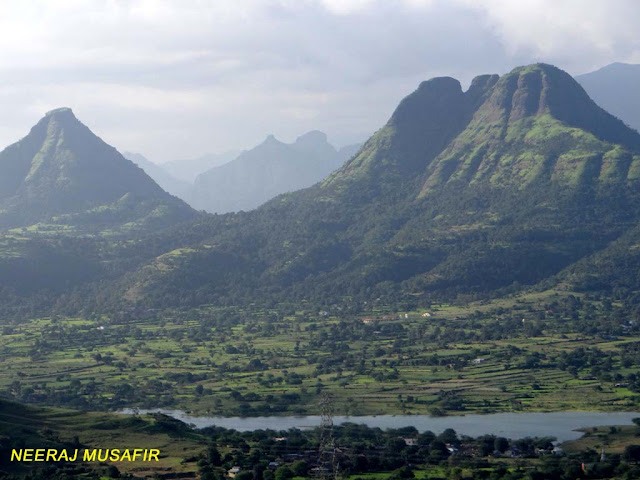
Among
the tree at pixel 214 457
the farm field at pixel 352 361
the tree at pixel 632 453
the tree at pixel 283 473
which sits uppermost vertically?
the farm field at pixel 352 361

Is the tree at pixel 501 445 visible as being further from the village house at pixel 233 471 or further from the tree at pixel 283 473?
the village house at pixel 233 471

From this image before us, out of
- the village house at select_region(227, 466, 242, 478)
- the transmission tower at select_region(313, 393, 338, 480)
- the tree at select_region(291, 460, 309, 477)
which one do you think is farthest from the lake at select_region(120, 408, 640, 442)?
the village house at select_region(227, 466, 242, 478)

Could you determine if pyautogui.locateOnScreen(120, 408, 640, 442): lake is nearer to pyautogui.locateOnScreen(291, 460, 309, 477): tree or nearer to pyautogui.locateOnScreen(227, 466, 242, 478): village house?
pyautogui.locateOnScreen(291, 460, 309, 477): tree

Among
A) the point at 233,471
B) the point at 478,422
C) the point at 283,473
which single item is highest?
the point at 233,471

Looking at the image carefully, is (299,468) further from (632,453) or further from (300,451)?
(632,453)

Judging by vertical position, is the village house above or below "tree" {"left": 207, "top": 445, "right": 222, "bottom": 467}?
below

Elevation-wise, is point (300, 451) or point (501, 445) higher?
point (300, 451)

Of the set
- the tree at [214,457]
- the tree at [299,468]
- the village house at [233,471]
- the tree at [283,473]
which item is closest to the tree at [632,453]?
the tree at [299,468]

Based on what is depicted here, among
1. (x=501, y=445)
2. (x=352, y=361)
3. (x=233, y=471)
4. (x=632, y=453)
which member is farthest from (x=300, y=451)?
(x=352, y=361)

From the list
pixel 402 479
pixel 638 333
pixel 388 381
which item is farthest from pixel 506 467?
pixel 638 333
